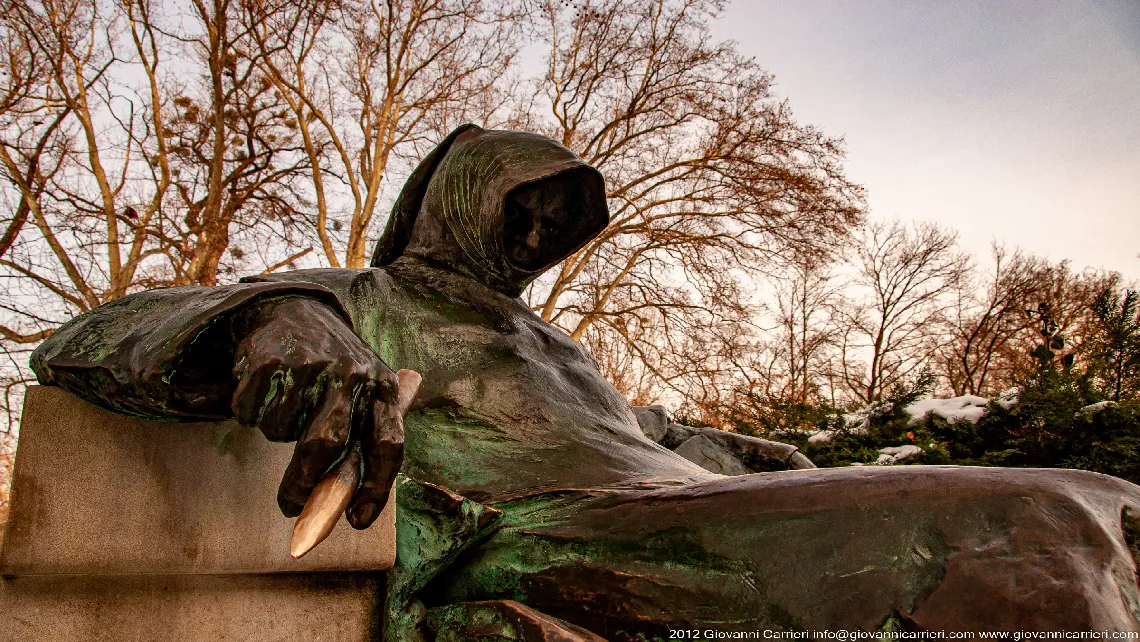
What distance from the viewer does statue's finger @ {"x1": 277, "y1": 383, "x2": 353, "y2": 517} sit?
114cm

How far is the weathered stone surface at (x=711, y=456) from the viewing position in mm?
2854

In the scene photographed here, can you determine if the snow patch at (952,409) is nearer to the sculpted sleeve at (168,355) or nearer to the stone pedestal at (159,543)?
the stone pedestal at (159,543)

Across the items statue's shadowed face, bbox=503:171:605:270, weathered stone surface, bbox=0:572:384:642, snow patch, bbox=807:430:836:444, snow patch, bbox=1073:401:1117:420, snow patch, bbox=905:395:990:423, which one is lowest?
weathered stone surface, bbox=0:572:384:642

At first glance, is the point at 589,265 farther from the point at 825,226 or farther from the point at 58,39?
the point at 58,39

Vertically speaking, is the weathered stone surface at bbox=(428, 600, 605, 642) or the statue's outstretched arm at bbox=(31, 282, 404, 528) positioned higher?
the statue's outstretched arm at bbox=(31, 282, 404, 528)

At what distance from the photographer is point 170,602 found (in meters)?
1.48

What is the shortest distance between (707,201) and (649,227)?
1306mm

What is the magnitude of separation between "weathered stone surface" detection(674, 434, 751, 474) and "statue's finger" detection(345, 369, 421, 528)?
1777 millimetres

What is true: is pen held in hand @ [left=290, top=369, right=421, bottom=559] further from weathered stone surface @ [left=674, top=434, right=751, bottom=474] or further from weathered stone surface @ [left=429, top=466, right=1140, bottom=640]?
weathered stone surface @ [left=674, top=434, right=751, bottom=474]

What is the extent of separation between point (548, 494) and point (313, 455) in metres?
0.61

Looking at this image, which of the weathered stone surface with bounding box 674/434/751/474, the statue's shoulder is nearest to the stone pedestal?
the statue's shoulder

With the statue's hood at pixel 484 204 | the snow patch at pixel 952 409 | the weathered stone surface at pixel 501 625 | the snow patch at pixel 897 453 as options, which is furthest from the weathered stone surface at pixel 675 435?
the snow patch at pixel 952 409

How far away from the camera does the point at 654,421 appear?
3.24 meters

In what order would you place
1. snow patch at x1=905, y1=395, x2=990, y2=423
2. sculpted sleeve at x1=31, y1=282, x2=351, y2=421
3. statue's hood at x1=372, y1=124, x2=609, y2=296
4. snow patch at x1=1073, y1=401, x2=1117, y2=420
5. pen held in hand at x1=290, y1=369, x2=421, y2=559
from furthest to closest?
snow patch at x1=905, y1=395, x2=990, y2=423
snow patch at x1=1073, y1=401, x2=1117, y2=420
statue's hood at x1=372, y1=124, x2=609, y2=296
sculpted sleeve at x1=31, y1=282, x2=351, y2=421
pen held in hand at x1=290, y1=369, x2=421, y2=559
